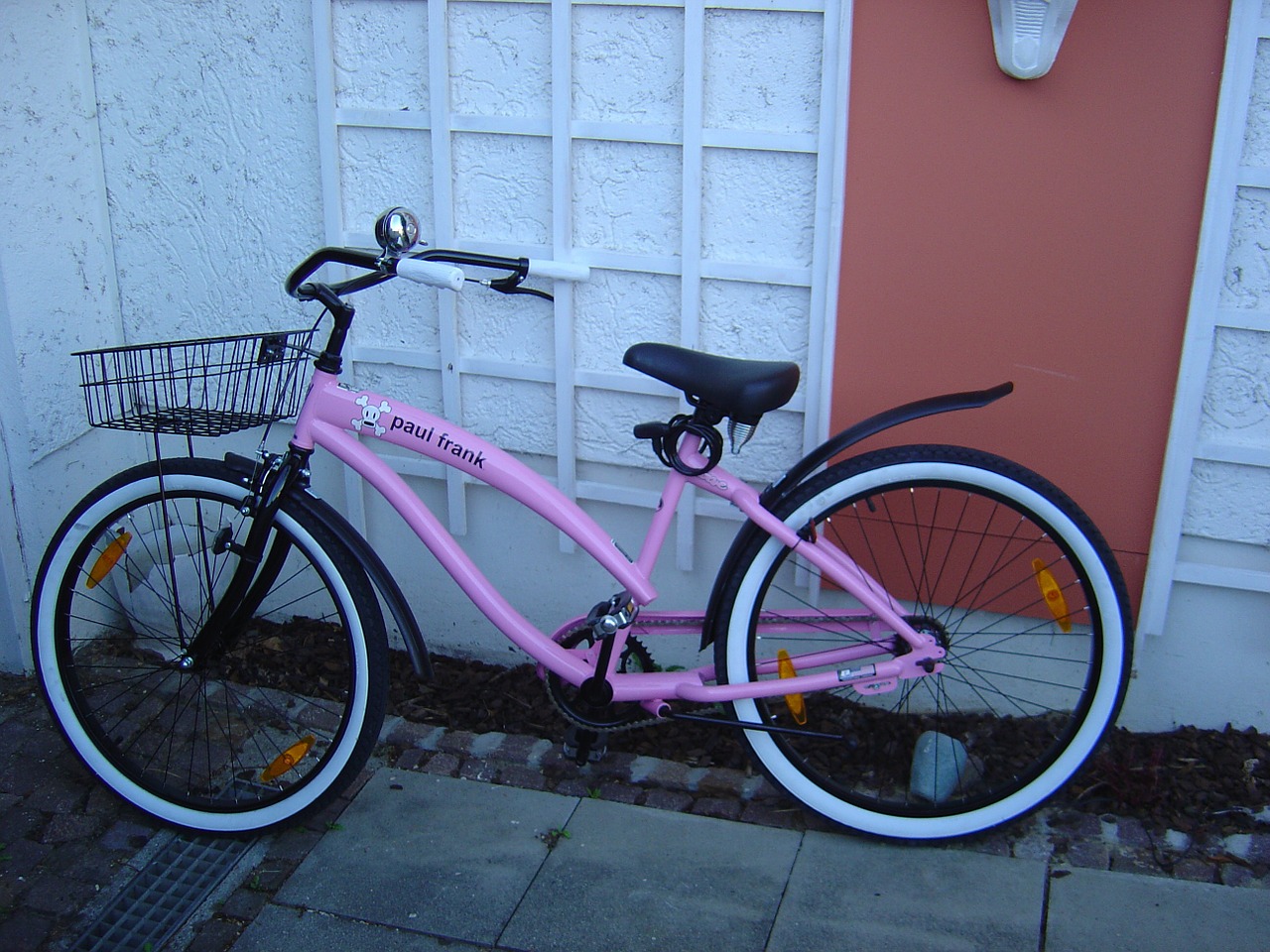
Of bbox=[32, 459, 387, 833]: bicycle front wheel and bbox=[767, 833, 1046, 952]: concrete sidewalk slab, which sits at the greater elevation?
bbox=[32, 459, 387, 833]: bicycle front wheel

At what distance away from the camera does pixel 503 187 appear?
3.33 m

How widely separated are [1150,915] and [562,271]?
7.19ft

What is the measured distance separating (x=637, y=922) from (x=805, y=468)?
1142 millimetres

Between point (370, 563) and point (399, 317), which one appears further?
point (399, 317)

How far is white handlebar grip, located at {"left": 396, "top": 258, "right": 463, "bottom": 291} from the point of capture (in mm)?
2617

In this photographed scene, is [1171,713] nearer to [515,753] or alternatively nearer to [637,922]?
[637,922]

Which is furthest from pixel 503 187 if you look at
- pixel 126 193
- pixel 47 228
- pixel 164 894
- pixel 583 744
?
pixel 164 894

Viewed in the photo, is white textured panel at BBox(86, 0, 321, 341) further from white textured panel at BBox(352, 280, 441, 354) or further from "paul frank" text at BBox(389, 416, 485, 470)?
"paul frank" text at BBox(389, 416, 485, 470)

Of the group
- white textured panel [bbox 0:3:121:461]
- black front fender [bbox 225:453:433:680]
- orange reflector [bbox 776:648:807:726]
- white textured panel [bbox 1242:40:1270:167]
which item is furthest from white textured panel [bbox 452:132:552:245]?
white textured panel [bbox 1242:40:1270:167]

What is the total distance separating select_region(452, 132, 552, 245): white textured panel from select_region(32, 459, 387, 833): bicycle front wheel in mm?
1022

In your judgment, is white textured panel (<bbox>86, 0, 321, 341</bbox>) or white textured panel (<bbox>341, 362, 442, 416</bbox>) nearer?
white textured panel (<bbox>86, 0, 321, 341</bbox>)

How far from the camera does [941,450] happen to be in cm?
277

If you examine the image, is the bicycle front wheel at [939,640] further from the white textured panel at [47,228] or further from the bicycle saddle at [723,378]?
the white textured panel at [47,228]

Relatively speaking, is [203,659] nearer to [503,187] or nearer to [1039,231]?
[503,187]
